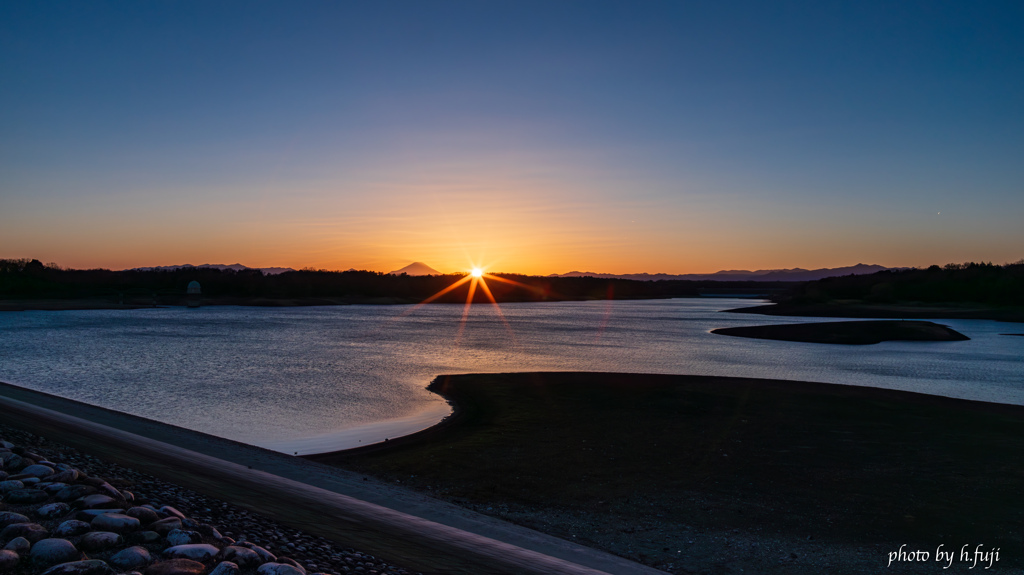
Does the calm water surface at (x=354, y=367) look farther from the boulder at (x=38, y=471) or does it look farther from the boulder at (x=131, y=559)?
the boulder at (x=131, y=559)

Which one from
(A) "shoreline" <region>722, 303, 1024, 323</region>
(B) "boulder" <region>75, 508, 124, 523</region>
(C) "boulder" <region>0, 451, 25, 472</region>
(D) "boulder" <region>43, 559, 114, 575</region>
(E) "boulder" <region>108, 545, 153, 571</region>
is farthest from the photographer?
(A) "shoreline" <region>722, 303, 1024, 323</region>

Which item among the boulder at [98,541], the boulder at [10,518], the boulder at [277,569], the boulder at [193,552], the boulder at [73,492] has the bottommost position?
the boulder at [277,569]

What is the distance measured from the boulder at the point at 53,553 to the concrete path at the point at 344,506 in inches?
100

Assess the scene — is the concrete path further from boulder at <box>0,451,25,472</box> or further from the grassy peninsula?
the grassy peninsula

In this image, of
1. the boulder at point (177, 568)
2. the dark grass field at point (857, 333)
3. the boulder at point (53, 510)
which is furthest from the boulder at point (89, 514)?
the dark grass field at point (857, 333)

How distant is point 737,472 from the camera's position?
12148mm

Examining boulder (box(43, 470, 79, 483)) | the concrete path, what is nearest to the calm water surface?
the concrete path

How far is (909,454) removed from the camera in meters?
13.5

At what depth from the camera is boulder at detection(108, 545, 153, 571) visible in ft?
14.7

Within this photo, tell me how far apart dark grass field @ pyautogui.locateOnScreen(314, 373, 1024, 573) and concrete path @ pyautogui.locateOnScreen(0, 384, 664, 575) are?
0.94 metres

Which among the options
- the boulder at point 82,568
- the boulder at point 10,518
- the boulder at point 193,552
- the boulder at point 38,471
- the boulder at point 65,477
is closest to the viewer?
the boulder at point 82,568

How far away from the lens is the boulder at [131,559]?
4488mm

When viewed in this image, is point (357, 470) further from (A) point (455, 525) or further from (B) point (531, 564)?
(B) point (531, 564)

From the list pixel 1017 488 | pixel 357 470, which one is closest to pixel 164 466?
pixel 357 470
